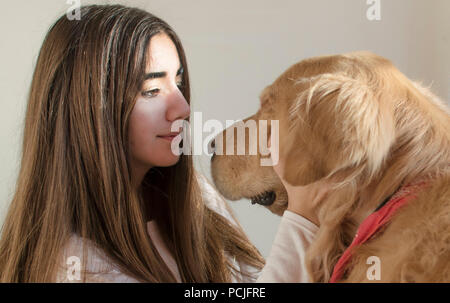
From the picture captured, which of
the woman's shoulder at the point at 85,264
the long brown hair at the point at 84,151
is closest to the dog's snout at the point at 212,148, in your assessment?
the long brown hair at the point at 84,151

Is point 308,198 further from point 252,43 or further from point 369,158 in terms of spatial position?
point 252,43

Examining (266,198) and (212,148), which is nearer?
(266,198)

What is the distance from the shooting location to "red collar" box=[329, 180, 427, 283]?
77 centimetres

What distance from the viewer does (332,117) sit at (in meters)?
0.79

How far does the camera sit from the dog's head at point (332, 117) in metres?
0.76

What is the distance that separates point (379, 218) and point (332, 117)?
0.18 m

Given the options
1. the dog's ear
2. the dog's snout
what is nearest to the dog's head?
the dog's ear

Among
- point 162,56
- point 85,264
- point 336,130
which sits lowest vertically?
point 85,264

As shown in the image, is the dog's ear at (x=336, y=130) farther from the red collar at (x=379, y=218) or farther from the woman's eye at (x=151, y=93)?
the woman's eye at (x=151, y=93)

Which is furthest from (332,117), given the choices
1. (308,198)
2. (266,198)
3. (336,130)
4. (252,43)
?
(252,43)

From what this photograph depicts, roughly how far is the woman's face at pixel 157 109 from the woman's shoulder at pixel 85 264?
205mm

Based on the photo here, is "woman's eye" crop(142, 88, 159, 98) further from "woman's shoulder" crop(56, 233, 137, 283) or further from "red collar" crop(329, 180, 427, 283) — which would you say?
"red collar" crop(329, 180, 427, 283)

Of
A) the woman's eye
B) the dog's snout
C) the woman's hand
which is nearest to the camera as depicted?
the woman's hand

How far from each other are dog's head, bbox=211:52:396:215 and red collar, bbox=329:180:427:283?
0.20ft
